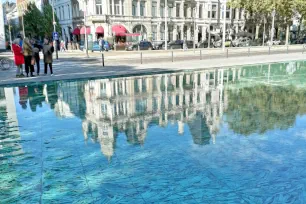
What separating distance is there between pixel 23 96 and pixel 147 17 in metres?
44.6

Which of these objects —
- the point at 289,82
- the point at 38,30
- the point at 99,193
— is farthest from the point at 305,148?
the point at 38,30

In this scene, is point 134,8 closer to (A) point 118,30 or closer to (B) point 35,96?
(A) point 118,30

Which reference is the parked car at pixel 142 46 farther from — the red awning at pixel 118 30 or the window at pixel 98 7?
the window at pixel 98 7

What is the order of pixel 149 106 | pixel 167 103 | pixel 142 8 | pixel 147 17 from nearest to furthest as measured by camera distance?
pixel 149 106 → pixel 167 103 → pixel 142 8 → pixel 147 17

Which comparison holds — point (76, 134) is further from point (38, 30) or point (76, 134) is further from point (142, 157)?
point (38, 30)

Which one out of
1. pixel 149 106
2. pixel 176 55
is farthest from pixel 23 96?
pixel 176 55

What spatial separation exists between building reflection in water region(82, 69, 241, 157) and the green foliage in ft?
159

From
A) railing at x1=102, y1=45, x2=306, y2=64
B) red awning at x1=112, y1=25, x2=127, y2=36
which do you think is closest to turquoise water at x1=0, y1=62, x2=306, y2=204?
railing at x1=102, y1=45, x2=306, y2=64

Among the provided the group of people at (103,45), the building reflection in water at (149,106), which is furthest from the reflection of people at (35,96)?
the group of people at (103,45)

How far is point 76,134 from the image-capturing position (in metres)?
7.54

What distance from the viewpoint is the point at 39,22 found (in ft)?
210

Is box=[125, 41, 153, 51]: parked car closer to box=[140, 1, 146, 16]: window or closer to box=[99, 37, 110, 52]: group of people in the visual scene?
box=[99, 37, 110, 52]: group of people

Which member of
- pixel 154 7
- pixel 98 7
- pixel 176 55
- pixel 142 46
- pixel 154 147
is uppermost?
pixel 154 7

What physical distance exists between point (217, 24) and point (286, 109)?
57.3 metres
